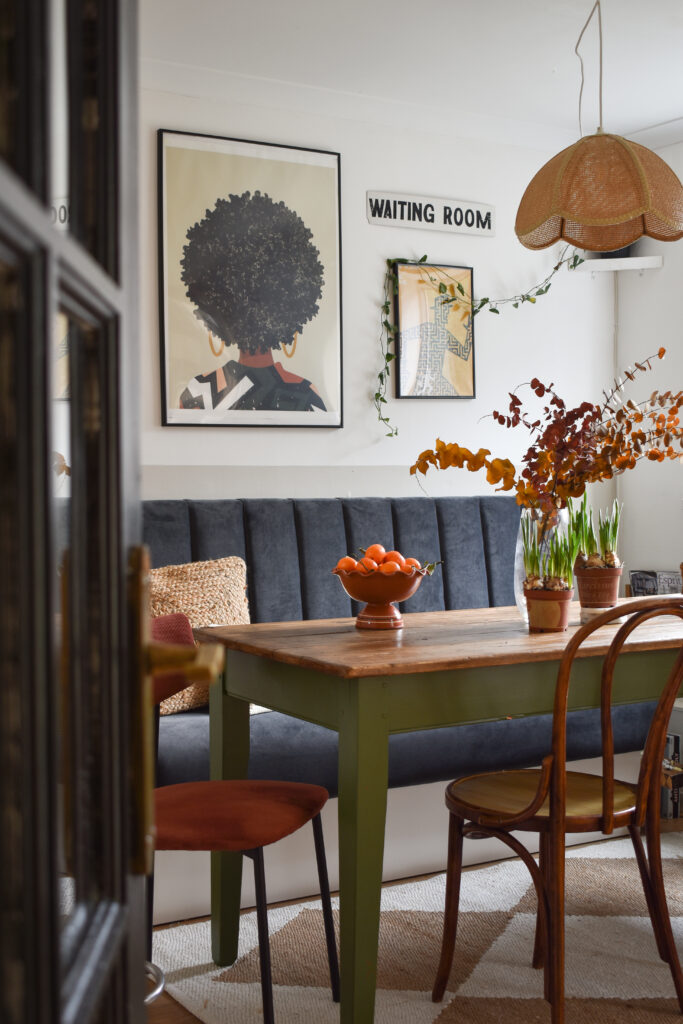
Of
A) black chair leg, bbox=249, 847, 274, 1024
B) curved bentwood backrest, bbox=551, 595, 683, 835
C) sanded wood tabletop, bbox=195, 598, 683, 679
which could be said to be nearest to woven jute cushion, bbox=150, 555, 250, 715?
sanded wood tabletop, bbox=195, 598, 683, 679

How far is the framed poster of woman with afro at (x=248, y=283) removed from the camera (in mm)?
3764

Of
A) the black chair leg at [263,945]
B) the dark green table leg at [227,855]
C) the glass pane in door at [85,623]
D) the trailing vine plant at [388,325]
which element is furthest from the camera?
the trailing vine plant at [388,325]

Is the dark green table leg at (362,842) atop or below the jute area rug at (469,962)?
atop

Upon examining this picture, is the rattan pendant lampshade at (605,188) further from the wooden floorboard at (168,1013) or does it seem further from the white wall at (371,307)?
the wooden floorboard at (168,1013)

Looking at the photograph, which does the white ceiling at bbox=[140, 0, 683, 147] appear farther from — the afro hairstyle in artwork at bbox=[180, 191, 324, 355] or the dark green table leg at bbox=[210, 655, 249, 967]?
the dark green table leg at bbox=[210, 655, 249, 967]

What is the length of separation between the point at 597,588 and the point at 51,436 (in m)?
2.17

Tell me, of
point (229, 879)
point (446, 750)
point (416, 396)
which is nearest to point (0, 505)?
point (229, 879)

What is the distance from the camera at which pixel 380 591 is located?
2.41 meters

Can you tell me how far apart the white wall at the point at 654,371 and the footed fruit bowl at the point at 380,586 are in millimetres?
2486

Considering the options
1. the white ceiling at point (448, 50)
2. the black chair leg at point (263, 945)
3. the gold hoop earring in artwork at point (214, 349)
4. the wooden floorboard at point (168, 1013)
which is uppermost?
the white ceiling at point (448, 50)

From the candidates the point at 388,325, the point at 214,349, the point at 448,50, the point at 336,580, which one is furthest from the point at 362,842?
the point at 448,50

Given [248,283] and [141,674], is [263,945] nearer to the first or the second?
[141,674]

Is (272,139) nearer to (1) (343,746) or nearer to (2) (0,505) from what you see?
(1) (343,746)

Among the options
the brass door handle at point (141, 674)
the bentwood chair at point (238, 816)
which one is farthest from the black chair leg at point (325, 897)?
the brass door handle at point (141, 674)
